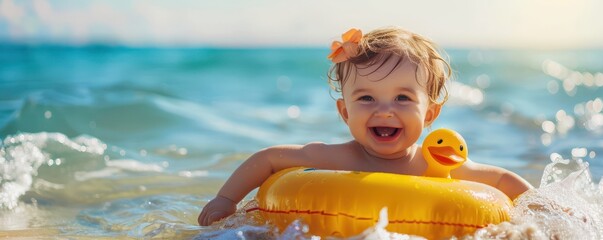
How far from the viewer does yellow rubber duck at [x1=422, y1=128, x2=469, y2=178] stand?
348cm

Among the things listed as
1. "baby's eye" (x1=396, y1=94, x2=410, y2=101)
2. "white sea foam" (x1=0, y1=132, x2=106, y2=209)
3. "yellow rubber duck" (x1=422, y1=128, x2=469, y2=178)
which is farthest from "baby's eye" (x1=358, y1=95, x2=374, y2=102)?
"white sea foam" (x1=0, y1=132, x2=106, y2=209)

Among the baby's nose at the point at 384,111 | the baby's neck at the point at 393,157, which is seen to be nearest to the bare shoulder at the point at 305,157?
the baby's neck at the point at 393,157

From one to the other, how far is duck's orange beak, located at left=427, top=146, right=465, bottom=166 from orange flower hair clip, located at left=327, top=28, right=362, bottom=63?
0.55 m

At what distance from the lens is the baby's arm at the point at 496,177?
3.69 metres

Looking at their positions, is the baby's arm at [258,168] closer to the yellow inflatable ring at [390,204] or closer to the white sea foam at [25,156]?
the yellow inflatable ring at [390,204]

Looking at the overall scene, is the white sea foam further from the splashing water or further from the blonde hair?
the blonde hair

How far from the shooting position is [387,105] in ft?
11.5

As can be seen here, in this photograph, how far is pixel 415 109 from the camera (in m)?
3.54

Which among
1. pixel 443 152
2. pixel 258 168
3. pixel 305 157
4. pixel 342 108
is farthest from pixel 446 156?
pixel 258 168

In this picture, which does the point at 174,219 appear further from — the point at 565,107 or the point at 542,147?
the point at 565,107

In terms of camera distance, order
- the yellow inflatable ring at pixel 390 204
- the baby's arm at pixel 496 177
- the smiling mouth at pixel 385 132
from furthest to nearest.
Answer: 1. the baby's arm at pixel 496 177
2. the smiling mouth at pixel 385 132
3. the yellow inflatable ring at pixel 390 204

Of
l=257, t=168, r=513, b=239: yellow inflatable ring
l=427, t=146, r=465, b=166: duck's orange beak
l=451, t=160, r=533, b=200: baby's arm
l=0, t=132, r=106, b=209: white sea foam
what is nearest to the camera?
l=257, t=168, r=513, b=239: yellow inflatable ring

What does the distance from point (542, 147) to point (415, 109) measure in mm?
4314

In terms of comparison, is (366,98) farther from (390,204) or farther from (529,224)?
(529,224)
